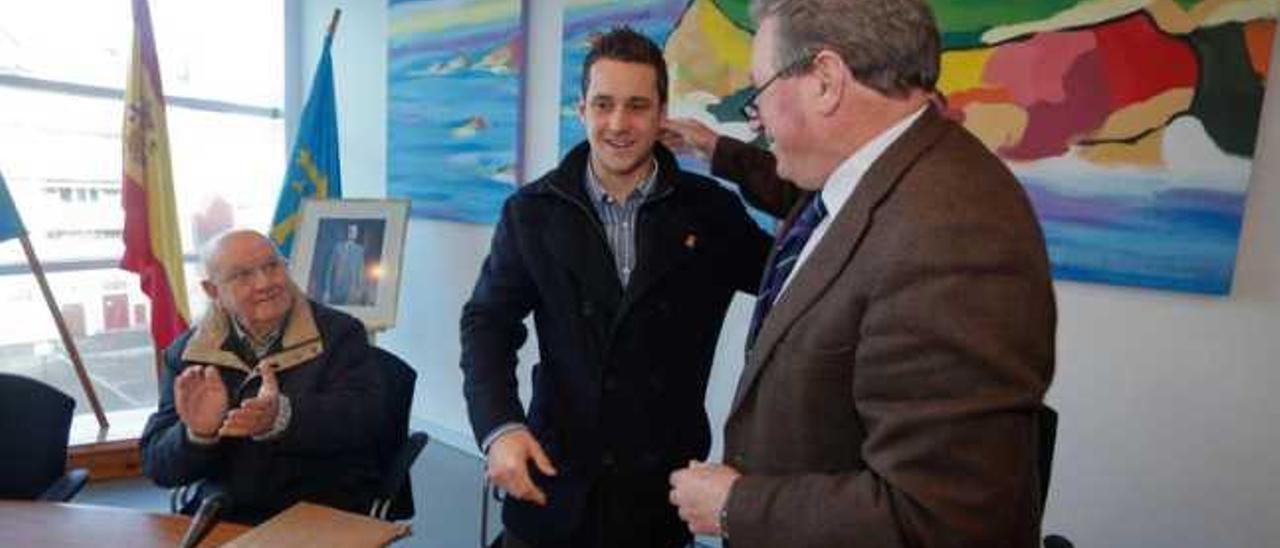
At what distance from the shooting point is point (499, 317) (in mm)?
1387

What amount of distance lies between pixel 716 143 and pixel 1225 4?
1.32 meters

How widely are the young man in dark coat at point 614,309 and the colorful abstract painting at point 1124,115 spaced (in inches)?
43.3

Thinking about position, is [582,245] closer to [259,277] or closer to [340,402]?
[340,402]

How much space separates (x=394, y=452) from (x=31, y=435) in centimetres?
86

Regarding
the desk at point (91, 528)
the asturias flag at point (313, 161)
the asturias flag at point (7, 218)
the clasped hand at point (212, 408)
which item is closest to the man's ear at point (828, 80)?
the desk at point (91, 528)

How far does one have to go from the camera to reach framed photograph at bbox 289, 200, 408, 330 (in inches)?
128

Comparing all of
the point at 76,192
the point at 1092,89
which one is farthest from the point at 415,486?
the point at 1092,89

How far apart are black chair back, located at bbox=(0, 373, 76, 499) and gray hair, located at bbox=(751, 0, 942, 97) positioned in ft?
6.66

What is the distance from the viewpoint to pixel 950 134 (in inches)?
30.0

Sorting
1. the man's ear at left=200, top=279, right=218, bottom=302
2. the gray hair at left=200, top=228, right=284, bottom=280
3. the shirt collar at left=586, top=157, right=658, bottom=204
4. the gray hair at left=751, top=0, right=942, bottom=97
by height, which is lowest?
the man's ear at left=200, top=279, right=218, bottom=302

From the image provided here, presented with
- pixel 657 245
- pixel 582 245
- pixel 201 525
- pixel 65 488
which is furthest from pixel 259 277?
pixel 657 245

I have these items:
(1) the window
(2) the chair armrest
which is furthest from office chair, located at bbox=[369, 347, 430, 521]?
(1) the window

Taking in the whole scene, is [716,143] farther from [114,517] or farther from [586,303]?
[114,517]

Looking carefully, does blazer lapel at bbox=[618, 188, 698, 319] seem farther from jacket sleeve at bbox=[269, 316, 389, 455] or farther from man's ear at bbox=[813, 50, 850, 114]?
jacket sleeve at bbox=[269, 316, 389, 455]
